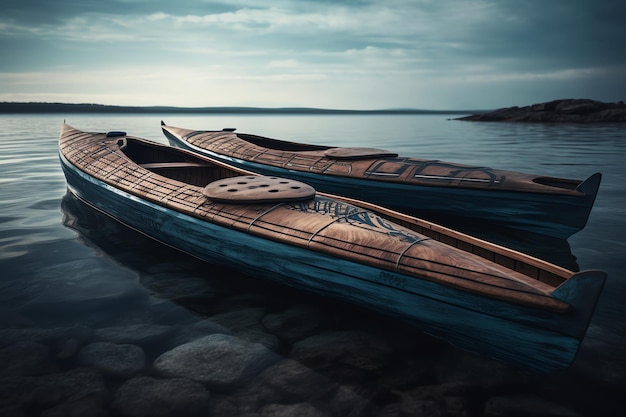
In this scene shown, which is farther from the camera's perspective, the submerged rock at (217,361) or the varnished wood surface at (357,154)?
the varnished wood surface at (357,154)

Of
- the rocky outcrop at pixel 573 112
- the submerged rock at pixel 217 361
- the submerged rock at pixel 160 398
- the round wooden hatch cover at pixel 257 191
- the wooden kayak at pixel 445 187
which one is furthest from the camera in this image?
the rocky outcrop at pixel 573 112

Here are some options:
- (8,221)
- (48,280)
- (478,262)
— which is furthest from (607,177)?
(8,221)

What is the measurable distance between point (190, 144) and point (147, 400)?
9922 millimetres

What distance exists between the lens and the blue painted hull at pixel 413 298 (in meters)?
2.82

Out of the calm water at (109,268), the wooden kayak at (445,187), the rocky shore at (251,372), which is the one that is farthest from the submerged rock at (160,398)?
the wooden kayak at (445,187)

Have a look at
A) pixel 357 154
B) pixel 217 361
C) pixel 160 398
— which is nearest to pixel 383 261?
pixel 217 361

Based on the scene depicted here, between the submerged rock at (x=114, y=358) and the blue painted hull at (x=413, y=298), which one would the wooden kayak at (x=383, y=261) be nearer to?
the blue painted hull at (x=413, y=298)

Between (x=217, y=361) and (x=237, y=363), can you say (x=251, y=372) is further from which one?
(x=217, y=361)

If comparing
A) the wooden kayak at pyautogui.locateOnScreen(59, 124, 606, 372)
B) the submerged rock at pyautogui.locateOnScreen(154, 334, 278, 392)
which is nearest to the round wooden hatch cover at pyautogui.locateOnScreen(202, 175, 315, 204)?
the wooden kayak at pyautogui.locateOnScreen(59, 124, 606, 372)

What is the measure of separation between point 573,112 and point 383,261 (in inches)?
2278

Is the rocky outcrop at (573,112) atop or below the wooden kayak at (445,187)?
atop

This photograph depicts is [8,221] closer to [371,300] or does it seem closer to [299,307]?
[299,307]

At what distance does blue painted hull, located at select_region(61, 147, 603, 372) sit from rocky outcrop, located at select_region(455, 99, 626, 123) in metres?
55.0

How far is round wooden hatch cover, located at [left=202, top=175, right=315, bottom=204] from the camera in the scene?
186 inches
